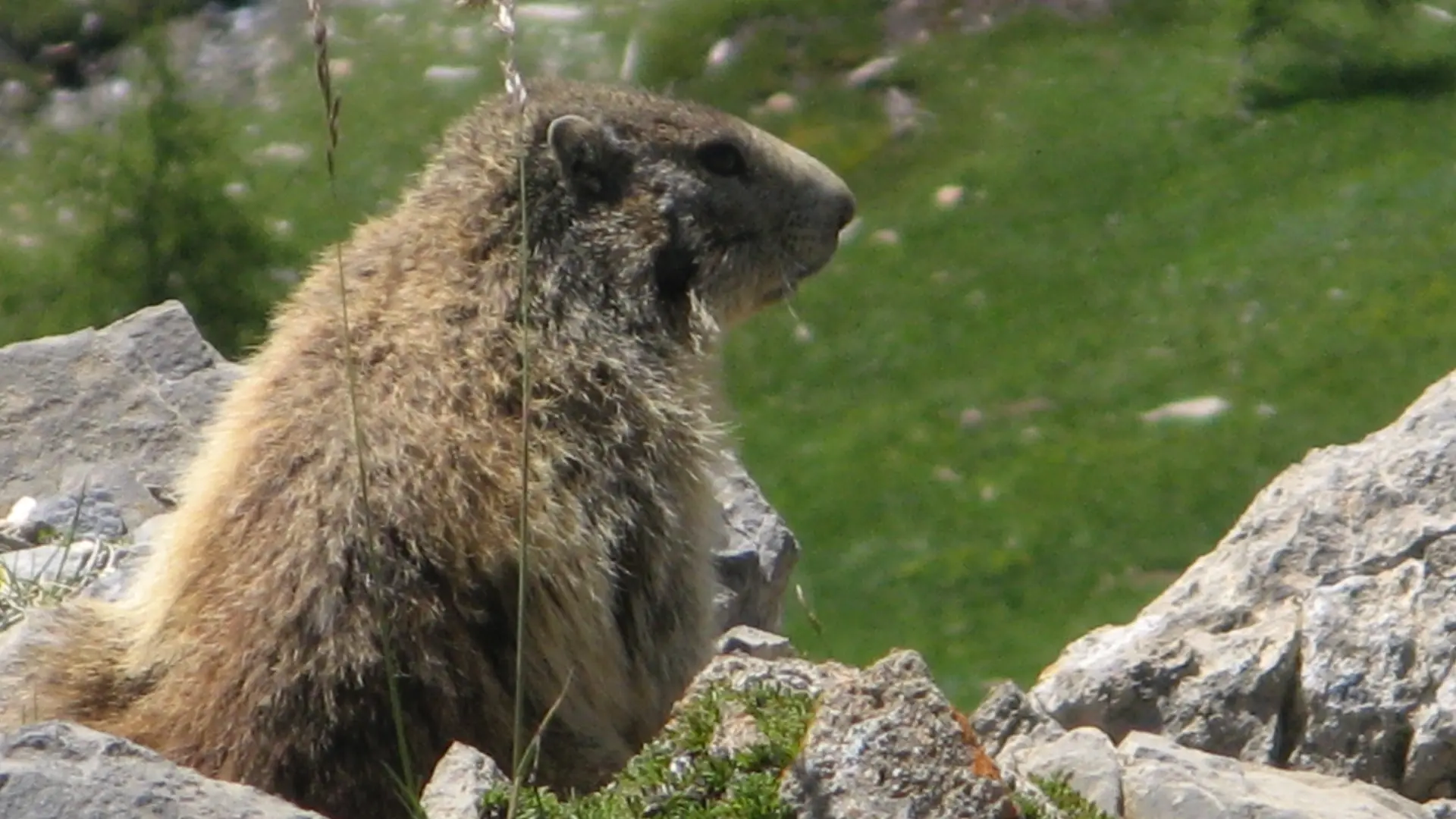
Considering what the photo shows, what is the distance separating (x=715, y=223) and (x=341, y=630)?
1.81 m

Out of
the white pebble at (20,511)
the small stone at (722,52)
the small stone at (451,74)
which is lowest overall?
the small stone at (451,74)

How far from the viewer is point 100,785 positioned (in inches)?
118

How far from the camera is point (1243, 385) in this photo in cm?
1611

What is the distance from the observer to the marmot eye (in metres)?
5.81

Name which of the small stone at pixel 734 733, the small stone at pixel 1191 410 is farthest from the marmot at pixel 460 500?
the small stone at pixel 1191 410

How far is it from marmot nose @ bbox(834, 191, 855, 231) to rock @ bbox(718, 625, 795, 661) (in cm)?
118

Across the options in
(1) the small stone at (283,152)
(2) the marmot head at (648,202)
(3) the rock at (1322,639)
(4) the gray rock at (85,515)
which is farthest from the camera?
(1) the small stone at (283,152)

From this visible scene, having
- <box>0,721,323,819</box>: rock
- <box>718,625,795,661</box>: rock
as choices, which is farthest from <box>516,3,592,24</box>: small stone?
<box>0,721,323,819</box>: rock

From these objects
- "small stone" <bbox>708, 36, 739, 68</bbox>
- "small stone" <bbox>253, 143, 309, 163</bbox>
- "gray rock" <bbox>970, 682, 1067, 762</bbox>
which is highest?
"gray rock" <bbox>970, 682, 1067, 762</bbox>

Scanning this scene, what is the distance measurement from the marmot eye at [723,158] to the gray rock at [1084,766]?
2.00 metres

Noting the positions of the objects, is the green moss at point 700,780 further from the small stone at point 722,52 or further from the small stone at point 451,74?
the small stone at point 451,74

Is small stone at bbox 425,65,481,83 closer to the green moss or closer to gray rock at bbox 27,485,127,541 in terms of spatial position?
gray rock at bbox 27,485,127,541

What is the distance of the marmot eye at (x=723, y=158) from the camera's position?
5.81 metres

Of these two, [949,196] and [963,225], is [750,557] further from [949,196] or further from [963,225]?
[949,196]
